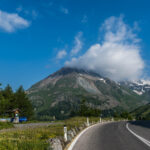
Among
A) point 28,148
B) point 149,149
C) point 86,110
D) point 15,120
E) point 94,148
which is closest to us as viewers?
point 28,148

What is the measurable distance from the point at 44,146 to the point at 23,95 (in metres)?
57.6

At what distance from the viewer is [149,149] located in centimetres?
816

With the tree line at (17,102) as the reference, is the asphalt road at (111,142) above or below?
below

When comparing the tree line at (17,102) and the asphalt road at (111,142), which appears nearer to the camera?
the asphalt road at (111,142)

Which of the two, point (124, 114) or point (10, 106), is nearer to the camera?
point (10, 106)

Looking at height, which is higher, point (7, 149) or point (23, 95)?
point (23, 95)

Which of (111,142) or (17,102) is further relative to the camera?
(17,102)

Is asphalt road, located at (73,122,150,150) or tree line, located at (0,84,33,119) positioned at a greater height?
tree line, located at (0,84,33,119)

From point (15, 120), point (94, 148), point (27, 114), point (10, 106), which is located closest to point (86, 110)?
point (27, 114)

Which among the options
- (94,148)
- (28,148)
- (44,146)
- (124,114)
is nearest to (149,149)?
(94,148)

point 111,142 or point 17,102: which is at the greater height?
point 17,102

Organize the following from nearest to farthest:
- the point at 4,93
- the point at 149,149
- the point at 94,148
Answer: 1. the point at 149,149
2. the point at 94,148
3. the point at 4,93

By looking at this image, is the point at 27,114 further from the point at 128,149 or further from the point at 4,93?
the point at 128,149

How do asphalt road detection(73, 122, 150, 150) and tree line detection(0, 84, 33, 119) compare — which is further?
→ tree line detection(0, 84, 33, 119)
